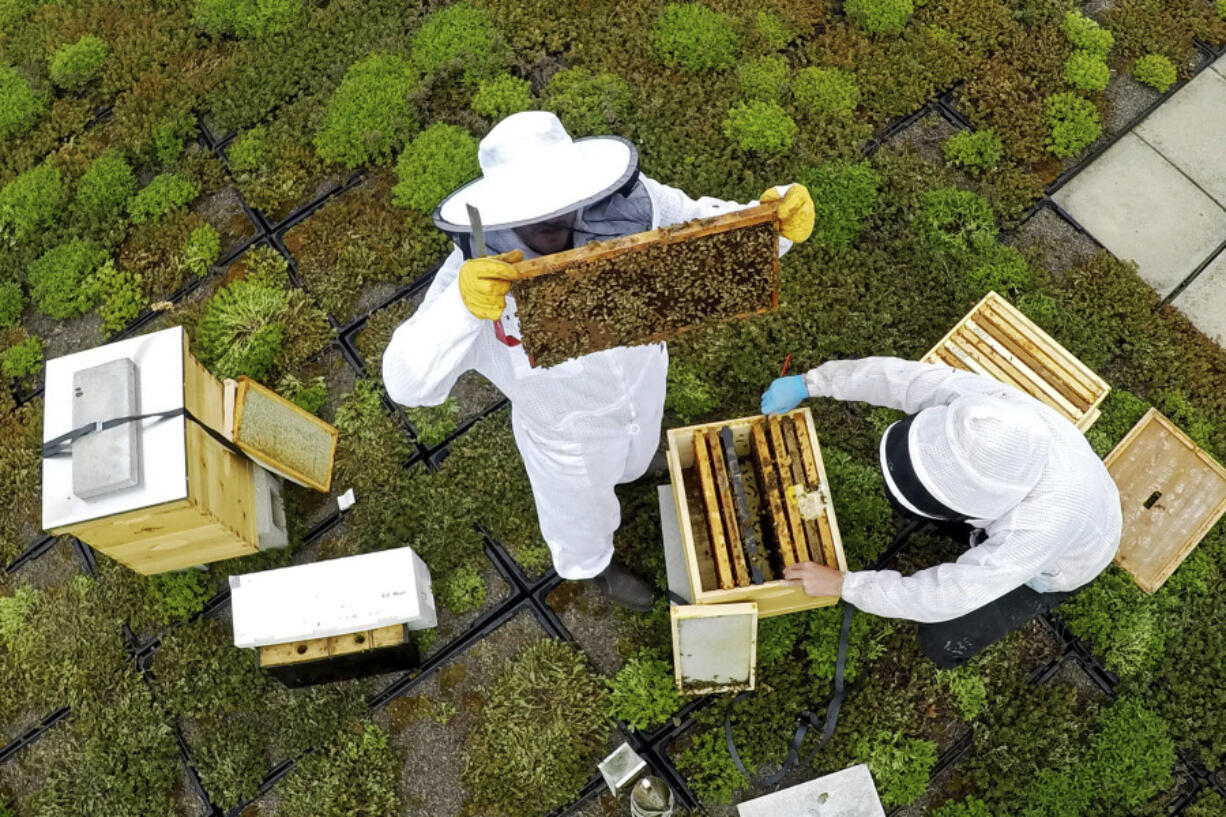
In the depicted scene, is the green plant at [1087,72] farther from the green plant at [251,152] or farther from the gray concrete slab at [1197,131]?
the green plant at [251,152]

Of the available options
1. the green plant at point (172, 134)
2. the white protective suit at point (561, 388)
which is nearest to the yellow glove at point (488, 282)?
the white protective suit at point (561, 388)

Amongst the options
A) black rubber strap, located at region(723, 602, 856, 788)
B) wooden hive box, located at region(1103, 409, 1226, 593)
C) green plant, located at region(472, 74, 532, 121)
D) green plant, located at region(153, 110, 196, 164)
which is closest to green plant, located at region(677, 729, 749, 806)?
black rubber strap, located at region(723, 602, 856, 788)

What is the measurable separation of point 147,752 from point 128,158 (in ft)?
13.4

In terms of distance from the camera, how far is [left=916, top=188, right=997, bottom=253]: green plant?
5258mm

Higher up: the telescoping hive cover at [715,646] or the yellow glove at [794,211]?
the yellow glove at [794,211]

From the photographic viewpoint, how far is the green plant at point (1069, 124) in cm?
555

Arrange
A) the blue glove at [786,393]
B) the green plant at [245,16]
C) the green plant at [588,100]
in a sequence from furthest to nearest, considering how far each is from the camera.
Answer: the green plant at [245,16], the green plant at [588,100], the blue glove at [786,393]

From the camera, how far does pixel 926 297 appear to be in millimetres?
5152

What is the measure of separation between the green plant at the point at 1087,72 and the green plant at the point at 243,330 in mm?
5687

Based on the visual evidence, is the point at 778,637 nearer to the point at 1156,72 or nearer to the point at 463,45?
the point at 463,45

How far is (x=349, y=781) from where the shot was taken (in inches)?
171

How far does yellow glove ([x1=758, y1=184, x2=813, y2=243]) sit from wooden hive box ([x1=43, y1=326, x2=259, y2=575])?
288 centimetres

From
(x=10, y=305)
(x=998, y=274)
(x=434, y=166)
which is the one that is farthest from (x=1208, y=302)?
(x=10, y=305)

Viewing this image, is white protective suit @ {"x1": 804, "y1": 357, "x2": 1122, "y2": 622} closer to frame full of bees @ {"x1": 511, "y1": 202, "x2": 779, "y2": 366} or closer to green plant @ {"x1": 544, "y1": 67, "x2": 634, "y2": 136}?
frame full of bees @ {"x1": 511, "y1": 202, "x2": 779, "y2": 366}
